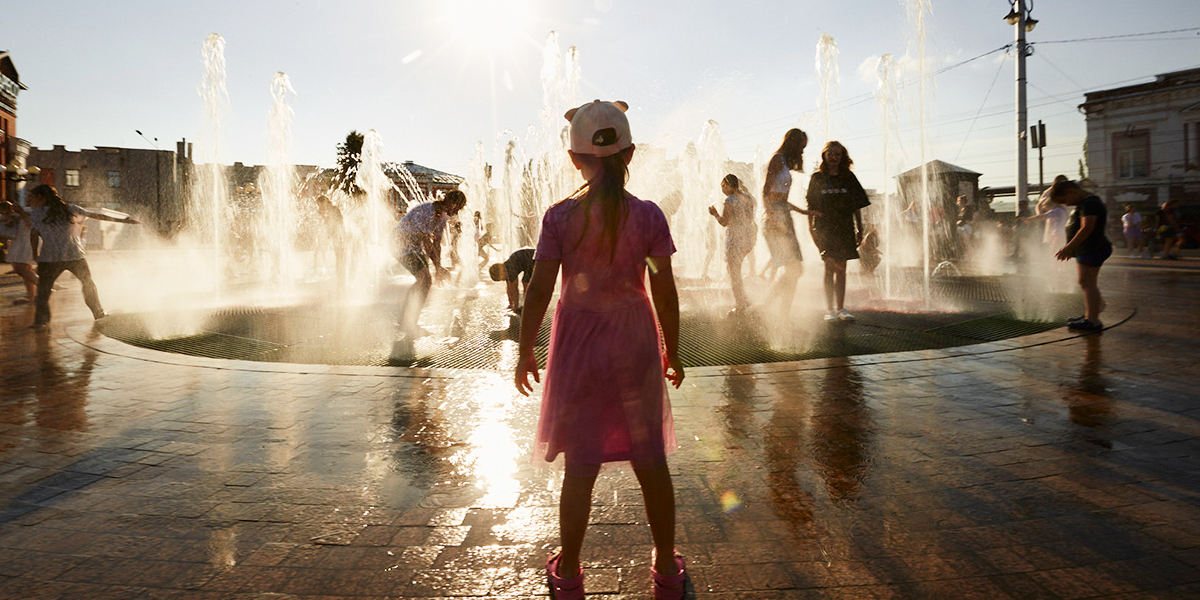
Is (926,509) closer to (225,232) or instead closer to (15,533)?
(15,533)

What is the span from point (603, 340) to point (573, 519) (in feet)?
1.80

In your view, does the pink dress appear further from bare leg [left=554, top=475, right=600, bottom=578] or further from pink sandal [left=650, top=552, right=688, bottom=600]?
pink sandal [left=650, top=552, right=688, bottom=600]

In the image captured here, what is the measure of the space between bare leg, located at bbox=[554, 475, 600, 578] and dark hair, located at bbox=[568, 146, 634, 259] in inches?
27.7

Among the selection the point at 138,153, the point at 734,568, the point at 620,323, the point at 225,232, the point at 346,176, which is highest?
the point at 138,153

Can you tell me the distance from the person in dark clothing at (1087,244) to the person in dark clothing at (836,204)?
1.82 metres

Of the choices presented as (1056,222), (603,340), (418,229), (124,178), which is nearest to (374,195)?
(418,229)

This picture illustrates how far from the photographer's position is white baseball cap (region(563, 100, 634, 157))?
7.22 ft

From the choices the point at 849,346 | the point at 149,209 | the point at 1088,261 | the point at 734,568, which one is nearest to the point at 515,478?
the point at 734,568

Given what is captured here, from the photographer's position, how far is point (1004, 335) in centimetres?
680

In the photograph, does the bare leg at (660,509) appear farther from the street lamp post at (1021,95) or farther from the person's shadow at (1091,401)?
the street lamp post at (1021,95)

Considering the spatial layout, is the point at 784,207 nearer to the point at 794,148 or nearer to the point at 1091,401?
the point at 794,148

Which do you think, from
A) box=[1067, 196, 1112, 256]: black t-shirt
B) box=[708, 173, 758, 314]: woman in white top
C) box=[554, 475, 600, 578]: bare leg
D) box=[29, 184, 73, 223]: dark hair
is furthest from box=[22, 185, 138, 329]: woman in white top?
box=[1067, 196, 1112, 256]: black t-shirt

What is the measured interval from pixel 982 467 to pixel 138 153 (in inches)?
3137

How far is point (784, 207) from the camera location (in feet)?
25.2
